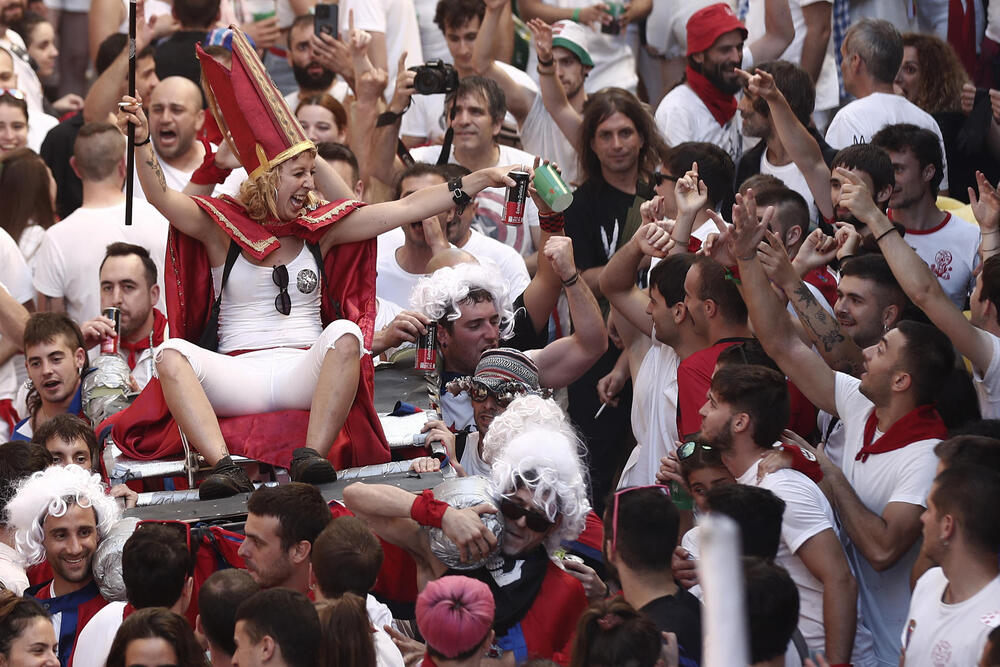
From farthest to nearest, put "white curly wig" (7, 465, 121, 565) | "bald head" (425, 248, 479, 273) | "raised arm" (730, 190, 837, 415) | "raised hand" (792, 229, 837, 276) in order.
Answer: "bald head" (425, 248, 479, 273) → "raised hand" (792, 229, 837, 276) → "raised arm" (730, 190, 837, 415) → "white curly wig" (7, 465, 121, 565)

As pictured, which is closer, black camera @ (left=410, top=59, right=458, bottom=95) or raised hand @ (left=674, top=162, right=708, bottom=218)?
raised hand @ (left=674, top=162, right=708, bottom=218)

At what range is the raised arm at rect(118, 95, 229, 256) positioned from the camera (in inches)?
223

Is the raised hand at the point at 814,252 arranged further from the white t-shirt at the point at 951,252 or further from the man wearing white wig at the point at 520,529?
the man wearing white wig at the point at 520,529

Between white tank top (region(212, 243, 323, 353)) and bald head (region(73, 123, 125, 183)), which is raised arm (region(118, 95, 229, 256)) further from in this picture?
bald head (region(73, 123, 125, 183))

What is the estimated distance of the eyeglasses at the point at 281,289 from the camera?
5.89m

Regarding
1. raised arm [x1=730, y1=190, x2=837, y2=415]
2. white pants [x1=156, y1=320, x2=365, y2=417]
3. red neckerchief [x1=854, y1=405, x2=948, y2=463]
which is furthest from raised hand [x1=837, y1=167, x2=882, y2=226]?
white pants [x1=156, y1=320, x2=365, y2=417]

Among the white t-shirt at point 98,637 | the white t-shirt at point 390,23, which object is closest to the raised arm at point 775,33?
the white t-shirt at point 390,23

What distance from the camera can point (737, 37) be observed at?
26.1 feet

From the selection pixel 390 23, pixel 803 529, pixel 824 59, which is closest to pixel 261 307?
pixel 803 529

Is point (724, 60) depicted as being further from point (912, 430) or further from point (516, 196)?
point (912, 430)

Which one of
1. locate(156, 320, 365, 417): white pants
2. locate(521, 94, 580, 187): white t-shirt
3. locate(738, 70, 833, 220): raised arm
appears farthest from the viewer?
locate(521, 94, 580, 187): white t-shirt

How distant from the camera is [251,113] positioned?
5.92 meters

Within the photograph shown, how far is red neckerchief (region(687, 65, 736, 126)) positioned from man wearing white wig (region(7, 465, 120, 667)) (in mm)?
4393

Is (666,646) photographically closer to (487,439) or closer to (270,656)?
(270,656)
